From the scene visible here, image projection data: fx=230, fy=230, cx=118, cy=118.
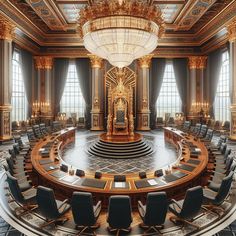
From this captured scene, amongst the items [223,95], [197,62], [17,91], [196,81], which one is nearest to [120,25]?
[17,91]

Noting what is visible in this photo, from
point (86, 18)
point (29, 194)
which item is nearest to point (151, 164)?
point (29, 194)

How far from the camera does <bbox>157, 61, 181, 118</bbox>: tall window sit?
17422 millimetres

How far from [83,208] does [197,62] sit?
49.6ft

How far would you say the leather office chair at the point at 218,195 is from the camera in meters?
4.25

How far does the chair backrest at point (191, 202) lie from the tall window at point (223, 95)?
→ 12.0 m

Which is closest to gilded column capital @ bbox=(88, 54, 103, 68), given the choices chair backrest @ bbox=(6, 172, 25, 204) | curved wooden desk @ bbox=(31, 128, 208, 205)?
curved wooden desk @ bbox=(31, 128, 208, 205)

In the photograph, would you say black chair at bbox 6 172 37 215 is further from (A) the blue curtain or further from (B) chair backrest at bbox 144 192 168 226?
(A) the blue curtain

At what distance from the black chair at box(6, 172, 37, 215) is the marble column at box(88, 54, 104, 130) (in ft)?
37.3

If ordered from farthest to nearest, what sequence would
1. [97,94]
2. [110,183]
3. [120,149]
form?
[97,94]
[120,149]
[110,183]

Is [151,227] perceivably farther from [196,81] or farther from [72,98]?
[72,98]

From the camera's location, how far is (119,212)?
3537 millimetres

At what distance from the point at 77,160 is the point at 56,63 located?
10.4 meters

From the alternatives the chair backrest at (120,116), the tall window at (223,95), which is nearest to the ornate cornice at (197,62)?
the tall window at (223,95)

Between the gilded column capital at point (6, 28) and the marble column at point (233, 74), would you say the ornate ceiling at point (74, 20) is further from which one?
the marble column at point (233, 74)
